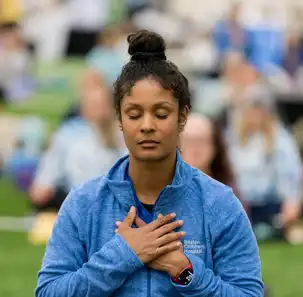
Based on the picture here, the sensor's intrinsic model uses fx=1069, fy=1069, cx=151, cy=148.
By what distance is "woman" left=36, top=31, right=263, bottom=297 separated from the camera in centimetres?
345

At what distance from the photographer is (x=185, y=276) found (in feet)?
11.3

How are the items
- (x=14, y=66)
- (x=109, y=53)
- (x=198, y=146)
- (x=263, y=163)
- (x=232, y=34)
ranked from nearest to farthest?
(x=198, y=146) < (x=263, y=163) < (x=109, y=53) < (x=232, y=34) < (x=14, y=66)

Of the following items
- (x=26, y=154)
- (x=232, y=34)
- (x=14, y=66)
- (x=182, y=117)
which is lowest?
(x=182, y=117)

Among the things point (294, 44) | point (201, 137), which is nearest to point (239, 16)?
point (294, 44)

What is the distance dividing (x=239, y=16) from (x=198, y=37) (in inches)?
48.4

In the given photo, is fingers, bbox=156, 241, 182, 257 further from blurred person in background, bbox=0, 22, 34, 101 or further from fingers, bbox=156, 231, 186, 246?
blurred person in background, bbox=0, 22, 34, 101

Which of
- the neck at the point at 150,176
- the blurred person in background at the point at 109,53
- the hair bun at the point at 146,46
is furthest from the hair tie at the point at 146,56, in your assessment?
the blurred person in background at the point at 109,53

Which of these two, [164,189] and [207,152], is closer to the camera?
[164,189]

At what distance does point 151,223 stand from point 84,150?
6.26m

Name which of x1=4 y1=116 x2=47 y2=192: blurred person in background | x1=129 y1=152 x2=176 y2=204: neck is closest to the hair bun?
x1=129 y1=152 x2=176 y2=204: neck

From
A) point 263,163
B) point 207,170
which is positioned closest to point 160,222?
point 207,170

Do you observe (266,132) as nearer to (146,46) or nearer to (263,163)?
(263,163)

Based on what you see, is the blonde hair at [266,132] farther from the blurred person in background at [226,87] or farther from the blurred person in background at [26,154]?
the blurred person in background at [26,154]

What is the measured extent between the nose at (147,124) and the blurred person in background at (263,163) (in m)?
7.27
